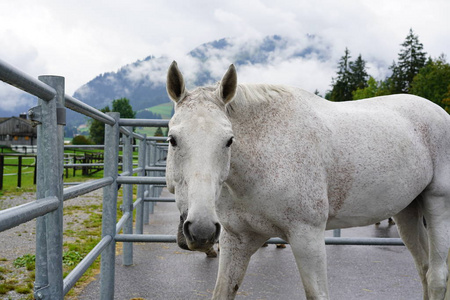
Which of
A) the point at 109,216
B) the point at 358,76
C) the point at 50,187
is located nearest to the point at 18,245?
the point at 109,216

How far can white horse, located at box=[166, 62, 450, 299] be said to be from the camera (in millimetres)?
1750

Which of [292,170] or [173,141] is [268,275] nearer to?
[292,170]

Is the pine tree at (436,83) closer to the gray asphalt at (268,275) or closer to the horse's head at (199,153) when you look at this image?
the gray asphalt at (268,275)

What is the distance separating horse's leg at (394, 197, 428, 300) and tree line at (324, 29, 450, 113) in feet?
121

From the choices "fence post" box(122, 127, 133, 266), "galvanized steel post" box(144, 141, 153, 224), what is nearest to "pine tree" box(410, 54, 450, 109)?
"galvanized steel post" box(144, 141, 153, 224)

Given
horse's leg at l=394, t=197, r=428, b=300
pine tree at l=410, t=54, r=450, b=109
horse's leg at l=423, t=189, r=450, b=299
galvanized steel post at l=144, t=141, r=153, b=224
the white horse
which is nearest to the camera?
the white horse

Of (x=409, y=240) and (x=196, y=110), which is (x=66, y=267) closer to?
(x=196, y=110)

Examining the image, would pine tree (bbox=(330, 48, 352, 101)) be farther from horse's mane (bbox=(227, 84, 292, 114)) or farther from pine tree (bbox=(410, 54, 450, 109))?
horse's mane (bbox=(227, 84, 292, 114))

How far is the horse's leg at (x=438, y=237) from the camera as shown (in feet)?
9.28

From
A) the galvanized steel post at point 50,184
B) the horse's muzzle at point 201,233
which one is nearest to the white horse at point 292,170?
the horse's muzzle at point 201,233

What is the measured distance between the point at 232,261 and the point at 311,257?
0.54 m

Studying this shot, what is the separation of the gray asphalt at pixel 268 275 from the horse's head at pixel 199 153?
2186 millimetres

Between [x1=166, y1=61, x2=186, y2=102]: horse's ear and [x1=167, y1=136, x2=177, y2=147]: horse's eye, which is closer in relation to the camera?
[x1=167, y1=136, x2=177, y2=147]: horse's eye

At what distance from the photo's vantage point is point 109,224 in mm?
2977
